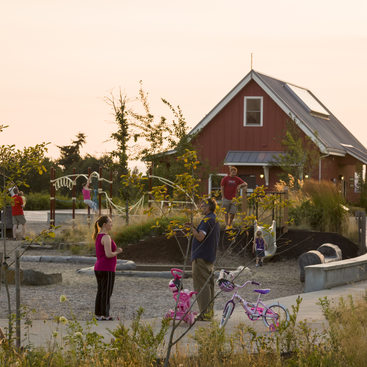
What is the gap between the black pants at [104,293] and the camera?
36.8ft

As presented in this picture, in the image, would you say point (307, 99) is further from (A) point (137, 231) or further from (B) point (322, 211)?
(A) point (137, 231)

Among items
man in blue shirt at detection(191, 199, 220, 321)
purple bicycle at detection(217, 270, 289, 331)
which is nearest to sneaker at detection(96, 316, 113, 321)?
man in blue shirt at detection(191, 199, 220, 321)

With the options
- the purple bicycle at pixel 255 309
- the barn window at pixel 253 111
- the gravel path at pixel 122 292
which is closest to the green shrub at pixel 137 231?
the gravel path at pixel 122 292

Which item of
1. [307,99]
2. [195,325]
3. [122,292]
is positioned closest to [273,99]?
[307,99]

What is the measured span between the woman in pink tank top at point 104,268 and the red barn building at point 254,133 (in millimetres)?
22127

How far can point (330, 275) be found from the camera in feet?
47.4

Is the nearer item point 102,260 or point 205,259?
point 205,259

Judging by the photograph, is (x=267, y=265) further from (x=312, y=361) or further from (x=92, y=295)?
(x=312, y=361)

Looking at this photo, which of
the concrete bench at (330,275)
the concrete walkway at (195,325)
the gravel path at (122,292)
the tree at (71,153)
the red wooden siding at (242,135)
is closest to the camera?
the concrete walkway at (195,325)

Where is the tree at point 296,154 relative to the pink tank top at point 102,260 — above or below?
above

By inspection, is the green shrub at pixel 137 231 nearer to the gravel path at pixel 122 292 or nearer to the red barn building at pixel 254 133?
the gravel path at pixel 122 292

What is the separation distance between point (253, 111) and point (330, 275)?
20964 millimetres

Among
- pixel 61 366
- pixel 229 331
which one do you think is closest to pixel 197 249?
pixel 229 331

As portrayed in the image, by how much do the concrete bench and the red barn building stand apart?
17742mm
